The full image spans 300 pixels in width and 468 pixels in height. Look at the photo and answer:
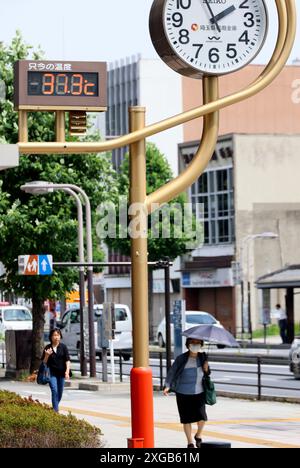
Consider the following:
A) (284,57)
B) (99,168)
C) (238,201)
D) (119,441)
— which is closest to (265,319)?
(238,201)

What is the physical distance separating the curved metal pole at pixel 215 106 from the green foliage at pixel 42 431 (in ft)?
12.4

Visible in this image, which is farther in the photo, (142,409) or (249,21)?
(249,21)

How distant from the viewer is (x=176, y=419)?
21.9 m

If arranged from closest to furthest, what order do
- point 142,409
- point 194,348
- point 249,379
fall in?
point 142,409, point 194,348, point 249,379

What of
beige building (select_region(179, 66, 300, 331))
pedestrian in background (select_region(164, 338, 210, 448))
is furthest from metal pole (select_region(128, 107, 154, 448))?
beige building (select_region(179, 66, 300, 331))

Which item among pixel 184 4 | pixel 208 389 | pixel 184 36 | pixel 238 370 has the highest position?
pixel 184 4

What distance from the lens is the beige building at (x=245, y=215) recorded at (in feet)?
258

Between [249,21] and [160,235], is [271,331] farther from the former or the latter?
[249,21]

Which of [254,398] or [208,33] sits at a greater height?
[208,33]

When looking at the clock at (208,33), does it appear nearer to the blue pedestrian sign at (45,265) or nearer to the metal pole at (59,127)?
the metal pole at (59,127)

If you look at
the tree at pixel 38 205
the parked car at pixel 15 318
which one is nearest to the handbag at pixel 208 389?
the tree at pixel 38 205

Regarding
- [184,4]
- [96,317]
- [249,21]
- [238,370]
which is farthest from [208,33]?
[96,317]

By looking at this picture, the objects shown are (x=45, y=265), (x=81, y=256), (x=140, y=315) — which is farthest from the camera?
(x=81, y=256)

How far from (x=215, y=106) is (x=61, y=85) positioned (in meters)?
1.72
